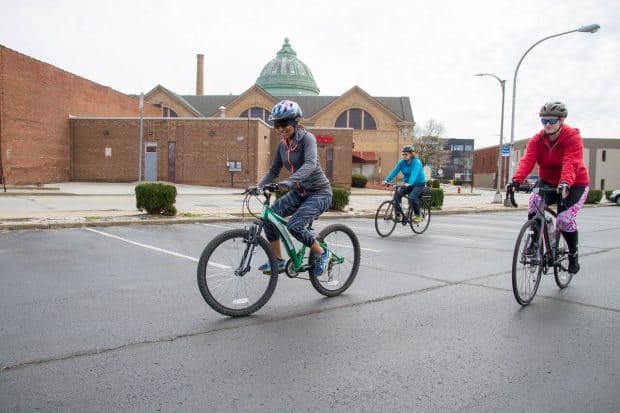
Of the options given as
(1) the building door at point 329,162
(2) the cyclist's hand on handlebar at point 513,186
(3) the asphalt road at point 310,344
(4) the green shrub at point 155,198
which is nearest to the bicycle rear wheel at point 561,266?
(3) the asphalt road at point 310,344

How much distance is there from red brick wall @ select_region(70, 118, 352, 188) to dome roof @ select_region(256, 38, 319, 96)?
137 feet

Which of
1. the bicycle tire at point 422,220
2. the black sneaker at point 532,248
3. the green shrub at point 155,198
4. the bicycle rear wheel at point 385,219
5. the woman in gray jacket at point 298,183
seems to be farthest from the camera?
the green shrub at point 155,198

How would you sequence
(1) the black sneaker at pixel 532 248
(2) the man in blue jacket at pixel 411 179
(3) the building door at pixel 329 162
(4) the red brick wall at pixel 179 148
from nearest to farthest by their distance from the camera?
(1) the black sneaker at pixel 532 248, (2) the man in blue jacket at pixel 411 179, (4) the red brick wall at pixel 179 148, (3) the building door at pixel 329 162

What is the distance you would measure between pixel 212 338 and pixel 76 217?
10180 millimetres

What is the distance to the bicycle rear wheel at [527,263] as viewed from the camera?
5254 mm

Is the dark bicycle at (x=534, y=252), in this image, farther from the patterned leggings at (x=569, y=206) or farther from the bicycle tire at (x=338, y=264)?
the bicycle tire at (x=338, y=264)

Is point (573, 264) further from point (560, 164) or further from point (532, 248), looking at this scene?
point (560, 164)

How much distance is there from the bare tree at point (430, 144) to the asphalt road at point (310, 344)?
74351 mm

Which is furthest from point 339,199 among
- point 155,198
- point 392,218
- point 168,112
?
point 168,112

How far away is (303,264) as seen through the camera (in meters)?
5.36

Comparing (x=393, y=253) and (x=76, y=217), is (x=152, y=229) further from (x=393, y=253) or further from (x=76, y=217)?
(x=393, y=253)

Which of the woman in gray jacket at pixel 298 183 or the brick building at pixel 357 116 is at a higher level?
the brick building at pixel 357 116

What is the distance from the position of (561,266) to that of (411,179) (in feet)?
19.3

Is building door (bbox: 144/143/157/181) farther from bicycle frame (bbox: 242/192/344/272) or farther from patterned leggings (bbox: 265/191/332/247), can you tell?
bicycle frame (bbox: 242/192/344/272)
